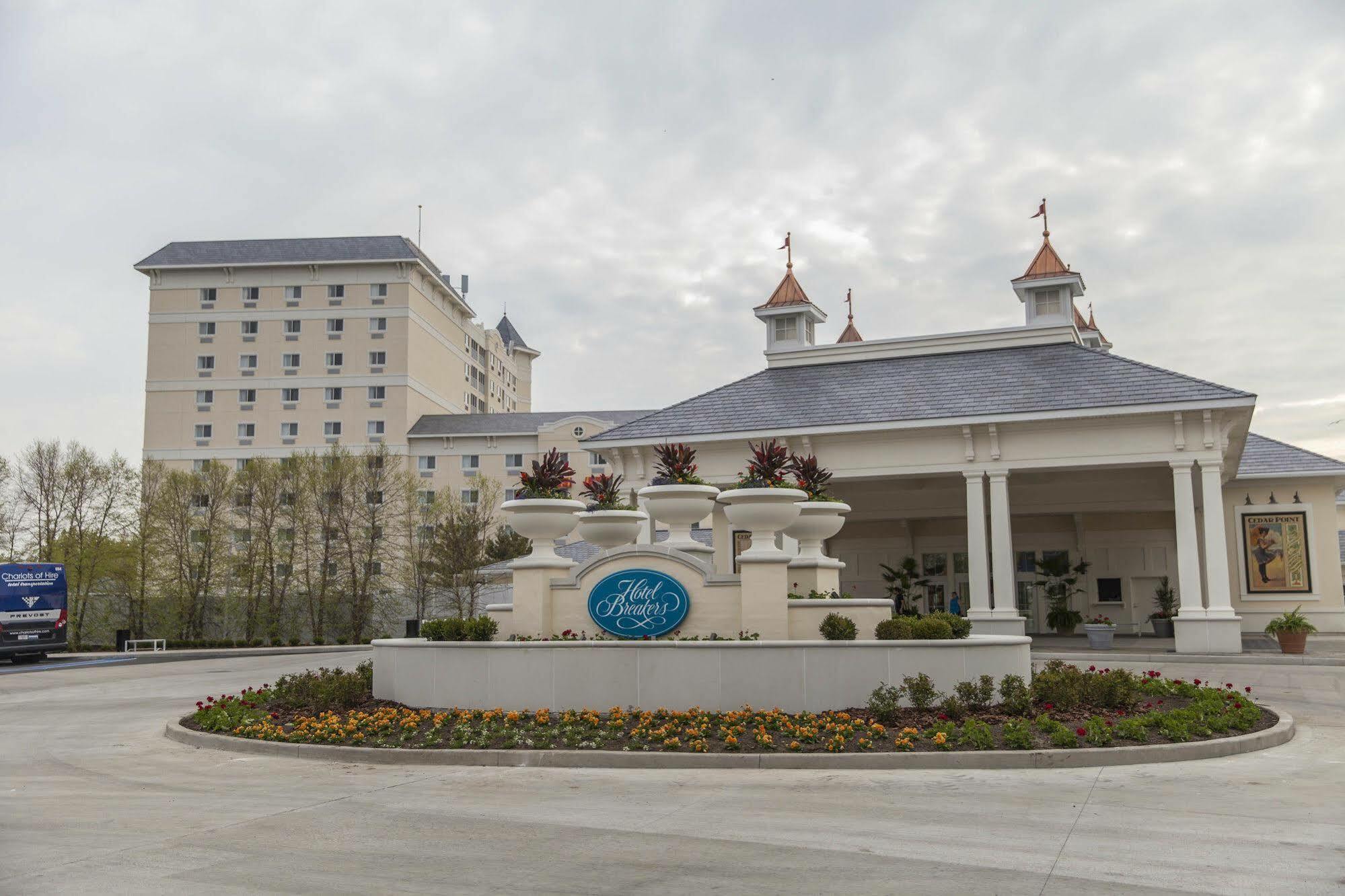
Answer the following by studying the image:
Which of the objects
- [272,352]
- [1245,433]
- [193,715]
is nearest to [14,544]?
[272,352]

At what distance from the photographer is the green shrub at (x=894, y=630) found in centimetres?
1470

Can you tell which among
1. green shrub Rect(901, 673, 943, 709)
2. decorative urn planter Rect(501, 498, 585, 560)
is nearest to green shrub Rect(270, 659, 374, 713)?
decorative urn planter Rect(501, 498, 585, 560)

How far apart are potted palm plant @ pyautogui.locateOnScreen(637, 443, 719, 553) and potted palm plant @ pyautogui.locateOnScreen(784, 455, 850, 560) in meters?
1.37

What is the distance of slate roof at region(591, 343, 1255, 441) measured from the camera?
27.7 m

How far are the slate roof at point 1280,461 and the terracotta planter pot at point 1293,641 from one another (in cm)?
985

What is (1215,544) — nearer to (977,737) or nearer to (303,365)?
(977,737)

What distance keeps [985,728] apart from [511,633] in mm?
7194

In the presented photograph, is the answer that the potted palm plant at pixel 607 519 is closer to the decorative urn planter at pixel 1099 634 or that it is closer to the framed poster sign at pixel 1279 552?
the decorative urn planter at pixel 1099 634

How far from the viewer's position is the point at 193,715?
54.8 feet

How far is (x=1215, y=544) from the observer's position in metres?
26.6

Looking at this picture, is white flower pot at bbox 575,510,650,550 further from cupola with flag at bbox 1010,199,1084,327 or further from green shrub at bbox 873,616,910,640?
cupola with flag at bbox 1010,199,1084,327

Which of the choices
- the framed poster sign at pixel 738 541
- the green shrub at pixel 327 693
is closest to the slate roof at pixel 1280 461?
the framed poster sign at pixel 738 541

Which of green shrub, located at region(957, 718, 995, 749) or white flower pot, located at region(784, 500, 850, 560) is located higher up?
white flower pot, located at region(784, 500, 850, 560)

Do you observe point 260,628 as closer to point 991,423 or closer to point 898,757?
point 991,423
